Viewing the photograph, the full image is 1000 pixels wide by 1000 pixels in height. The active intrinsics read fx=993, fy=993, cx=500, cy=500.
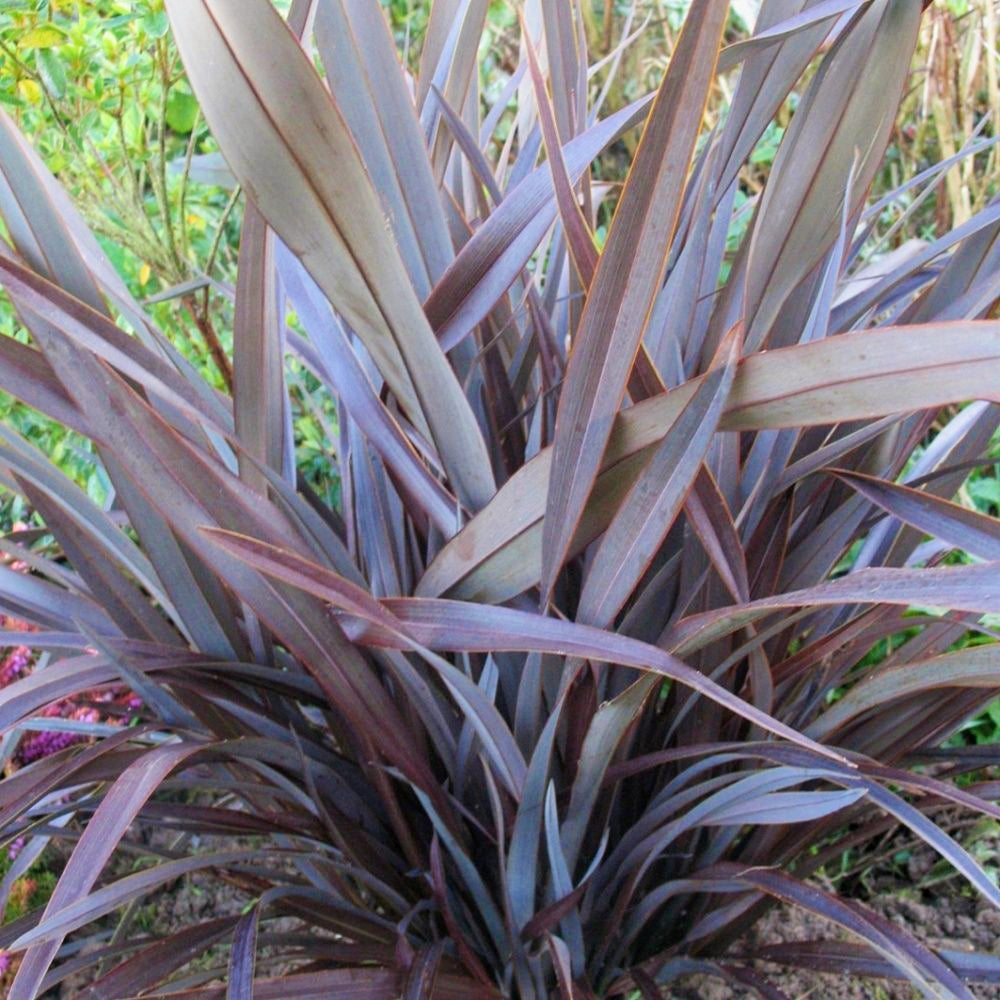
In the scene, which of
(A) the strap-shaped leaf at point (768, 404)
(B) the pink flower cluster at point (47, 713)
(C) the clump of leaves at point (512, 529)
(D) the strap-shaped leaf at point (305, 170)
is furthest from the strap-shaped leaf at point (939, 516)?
(B) the pink flower cluster at point (47, 713)

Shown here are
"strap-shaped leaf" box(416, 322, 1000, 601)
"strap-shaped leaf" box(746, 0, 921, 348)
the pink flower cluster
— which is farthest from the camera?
the pink flower cluster

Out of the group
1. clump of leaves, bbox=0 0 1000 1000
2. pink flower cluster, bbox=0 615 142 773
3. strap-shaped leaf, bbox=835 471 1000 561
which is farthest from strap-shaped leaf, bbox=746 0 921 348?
pink flower cluster, bbox=0 615 142 773

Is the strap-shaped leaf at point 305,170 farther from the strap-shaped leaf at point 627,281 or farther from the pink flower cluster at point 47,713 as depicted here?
the pink flower cluster at point 47,713

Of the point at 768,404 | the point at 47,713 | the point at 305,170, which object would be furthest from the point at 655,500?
the point at 47,713

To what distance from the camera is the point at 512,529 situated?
62cm

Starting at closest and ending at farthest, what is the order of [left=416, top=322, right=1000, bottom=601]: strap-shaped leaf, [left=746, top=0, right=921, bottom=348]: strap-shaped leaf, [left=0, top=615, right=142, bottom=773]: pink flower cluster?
[left=416, top=322, right=1000, bottom=601]: strap-shaped leaf
[left=746, top=0, right=921, bottom=348]: strap-shaped leaf
[left=0, top=615, right=142, bottom=773]: pink flower cluster

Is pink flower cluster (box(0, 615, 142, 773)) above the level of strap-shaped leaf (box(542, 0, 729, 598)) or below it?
below

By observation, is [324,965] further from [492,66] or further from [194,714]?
[492,66]

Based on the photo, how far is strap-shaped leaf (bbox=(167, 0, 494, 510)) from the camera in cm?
49

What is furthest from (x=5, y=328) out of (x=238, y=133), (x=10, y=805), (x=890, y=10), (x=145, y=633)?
(x=890, y=10)

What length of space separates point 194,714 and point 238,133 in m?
0.44

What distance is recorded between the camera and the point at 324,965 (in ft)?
2.82

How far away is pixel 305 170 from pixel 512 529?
9.6 inches

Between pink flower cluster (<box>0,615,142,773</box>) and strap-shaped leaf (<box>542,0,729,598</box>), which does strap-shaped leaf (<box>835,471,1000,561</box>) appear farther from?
pink flower cluster (<box>0,615,142,773</box>)
